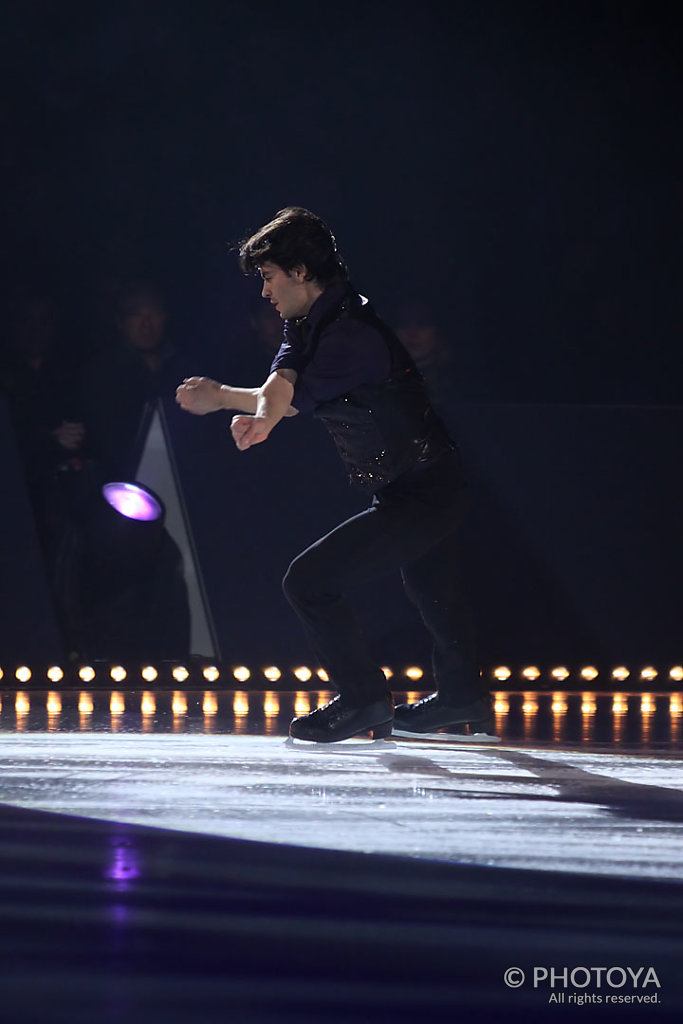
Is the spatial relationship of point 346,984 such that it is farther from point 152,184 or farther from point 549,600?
point 152,184

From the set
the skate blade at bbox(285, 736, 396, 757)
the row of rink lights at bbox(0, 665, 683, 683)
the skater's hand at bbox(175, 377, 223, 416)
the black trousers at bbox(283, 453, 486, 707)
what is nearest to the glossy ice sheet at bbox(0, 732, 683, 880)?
the skate blade at bbox(285, 736, 396, 757)

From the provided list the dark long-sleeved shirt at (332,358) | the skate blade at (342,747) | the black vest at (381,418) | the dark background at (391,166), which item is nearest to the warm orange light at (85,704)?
the skate blade at (342,747)

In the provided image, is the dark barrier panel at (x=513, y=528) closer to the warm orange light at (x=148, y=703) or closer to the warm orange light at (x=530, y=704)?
the warm orange light at (x=530, y=704)

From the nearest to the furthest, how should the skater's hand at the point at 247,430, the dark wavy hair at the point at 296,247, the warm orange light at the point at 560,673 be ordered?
the skater's hand at the point at 247,430
the dark wavy hair at the point at 296,247
the warm orange light at the point at 560,673

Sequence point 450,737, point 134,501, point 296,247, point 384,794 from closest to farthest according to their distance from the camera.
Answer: point 384,794 → point 296,247 → point 450,737 → point 134,501

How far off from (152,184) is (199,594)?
9.37ft

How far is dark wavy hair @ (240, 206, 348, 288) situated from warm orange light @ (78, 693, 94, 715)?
135cm

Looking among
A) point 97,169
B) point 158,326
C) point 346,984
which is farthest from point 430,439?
point 97,169

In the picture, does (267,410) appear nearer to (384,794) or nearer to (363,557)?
(363,557)

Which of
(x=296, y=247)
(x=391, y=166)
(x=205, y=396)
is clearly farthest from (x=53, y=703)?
(x=391, y=166)

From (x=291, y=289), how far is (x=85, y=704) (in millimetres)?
1488

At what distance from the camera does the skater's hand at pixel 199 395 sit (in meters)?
2.24

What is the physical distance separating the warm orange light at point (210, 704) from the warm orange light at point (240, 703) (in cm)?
5

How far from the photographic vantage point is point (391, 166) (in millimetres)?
5988
